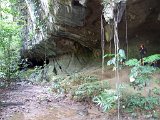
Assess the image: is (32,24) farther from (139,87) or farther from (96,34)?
(139,87)

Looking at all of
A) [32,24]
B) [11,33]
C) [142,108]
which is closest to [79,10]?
[11,33]

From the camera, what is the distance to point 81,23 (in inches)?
559

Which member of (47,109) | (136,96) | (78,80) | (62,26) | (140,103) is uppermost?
(62,26)

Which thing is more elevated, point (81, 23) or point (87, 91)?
point (81, 23)

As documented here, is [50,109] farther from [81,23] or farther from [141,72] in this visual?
[81,23]

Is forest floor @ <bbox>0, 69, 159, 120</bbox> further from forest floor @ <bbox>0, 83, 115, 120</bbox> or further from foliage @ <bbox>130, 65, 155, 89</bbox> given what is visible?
foliage @ <bbox>130, 65, 155, 89</bbox>

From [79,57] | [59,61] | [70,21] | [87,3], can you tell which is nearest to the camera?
[87,3]

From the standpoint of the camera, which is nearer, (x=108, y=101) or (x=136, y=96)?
(x=108, y=101)

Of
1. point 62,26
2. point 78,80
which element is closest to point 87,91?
point 78,80

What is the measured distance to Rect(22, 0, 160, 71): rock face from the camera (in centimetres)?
1298

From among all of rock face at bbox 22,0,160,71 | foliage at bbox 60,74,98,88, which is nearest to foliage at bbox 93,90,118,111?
foliage at bbox 60,74,98,88

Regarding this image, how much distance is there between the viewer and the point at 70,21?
560 inches

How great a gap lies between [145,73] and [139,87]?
100 cm

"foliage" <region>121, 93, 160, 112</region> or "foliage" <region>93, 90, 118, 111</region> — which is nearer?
"foliage" <region>93, 90, 118, 111</region>
